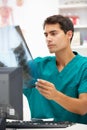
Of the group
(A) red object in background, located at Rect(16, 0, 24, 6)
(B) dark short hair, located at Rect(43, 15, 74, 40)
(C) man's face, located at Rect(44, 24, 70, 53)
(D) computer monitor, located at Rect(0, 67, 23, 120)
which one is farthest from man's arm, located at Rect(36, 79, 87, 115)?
(A) red object in background, located at Rect(16, 0, 24, 6)

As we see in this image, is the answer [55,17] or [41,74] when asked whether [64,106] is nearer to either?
[41,74]

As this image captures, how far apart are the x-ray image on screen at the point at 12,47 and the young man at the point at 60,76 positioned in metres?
0.26

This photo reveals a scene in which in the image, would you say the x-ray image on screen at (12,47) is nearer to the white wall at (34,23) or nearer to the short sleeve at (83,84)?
the short sleeve at (83,84)

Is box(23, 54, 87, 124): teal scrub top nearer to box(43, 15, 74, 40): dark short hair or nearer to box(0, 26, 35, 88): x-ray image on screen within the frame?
box(43, 15, 74, 40): dark short hair

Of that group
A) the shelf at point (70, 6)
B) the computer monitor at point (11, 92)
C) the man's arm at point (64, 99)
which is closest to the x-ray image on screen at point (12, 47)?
the computer monitor at point (11, 92)

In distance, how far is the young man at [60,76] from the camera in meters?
1.72

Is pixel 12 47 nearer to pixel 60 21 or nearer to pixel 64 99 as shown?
pixel 64 99

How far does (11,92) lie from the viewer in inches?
50.4

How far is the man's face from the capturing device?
5.88 feet

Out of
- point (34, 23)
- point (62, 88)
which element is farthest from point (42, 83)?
point (34, 23)

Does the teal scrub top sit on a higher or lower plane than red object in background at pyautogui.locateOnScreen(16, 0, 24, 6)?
lower

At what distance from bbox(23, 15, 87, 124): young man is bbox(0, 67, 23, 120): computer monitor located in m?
0.29

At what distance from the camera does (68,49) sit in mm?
1886

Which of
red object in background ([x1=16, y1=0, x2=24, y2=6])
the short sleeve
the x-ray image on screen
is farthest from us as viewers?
red object in background ([x1=16, y1=0, x2=24, y2=6])
